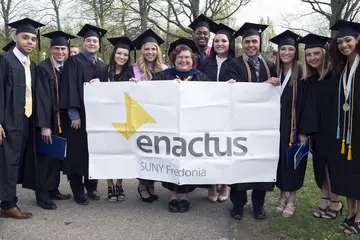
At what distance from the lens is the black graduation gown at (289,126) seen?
430cm

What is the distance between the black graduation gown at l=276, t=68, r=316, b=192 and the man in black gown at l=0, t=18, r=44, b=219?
127 inches

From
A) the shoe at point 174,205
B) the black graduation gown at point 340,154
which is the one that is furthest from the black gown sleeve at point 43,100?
the black graduation gown at point 340,154

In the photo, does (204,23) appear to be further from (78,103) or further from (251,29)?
(78,103)

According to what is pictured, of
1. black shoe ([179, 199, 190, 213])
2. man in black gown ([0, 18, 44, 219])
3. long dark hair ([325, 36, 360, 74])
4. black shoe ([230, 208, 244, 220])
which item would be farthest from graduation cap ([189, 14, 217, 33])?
black shoe ([230, 208, 244, 220])

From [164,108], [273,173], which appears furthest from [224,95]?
[273,173]

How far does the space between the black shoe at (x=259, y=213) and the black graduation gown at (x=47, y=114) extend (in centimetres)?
273

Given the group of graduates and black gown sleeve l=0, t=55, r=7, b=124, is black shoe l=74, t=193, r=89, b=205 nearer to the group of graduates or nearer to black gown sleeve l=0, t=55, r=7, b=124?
the group of graduates

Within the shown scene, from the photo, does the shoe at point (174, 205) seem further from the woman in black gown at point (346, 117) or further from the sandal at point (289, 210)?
the woman in black gown at point (346, 117)

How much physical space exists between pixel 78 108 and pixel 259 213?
2.75 metres

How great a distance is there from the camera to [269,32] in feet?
123

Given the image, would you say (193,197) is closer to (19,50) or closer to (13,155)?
(13,155)

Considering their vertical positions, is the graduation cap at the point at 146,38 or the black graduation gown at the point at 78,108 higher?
the graduation cap at the point at 146,38

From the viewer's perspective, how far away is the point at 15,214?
14.9ft

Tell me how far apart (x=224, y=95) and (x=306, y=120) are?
1017 millimetres
